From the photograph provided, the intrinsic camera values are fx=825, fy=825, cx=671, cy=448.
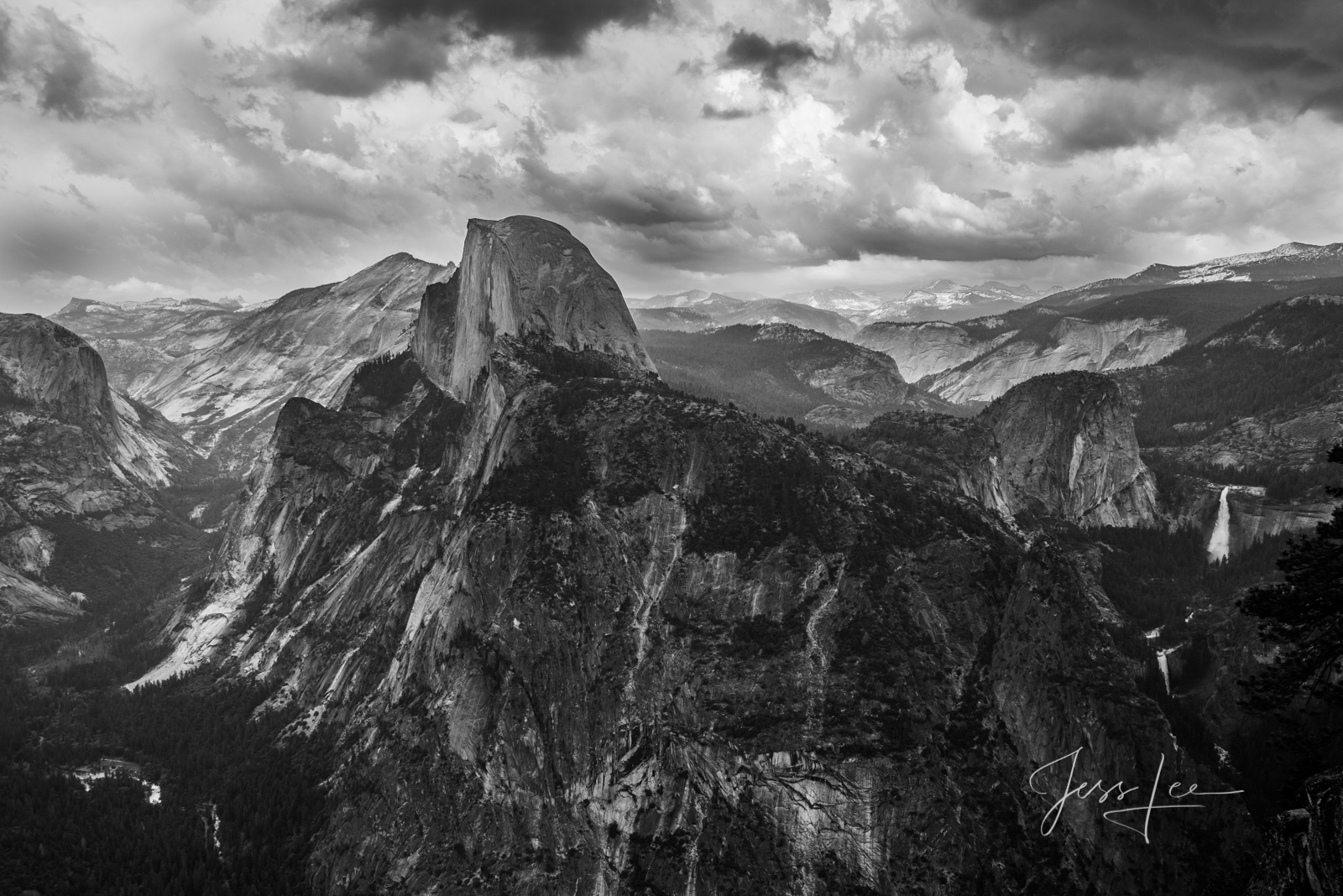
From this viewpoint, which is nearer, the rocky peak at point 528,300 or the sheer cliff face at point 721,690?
the sheer cliff face at point 721,690

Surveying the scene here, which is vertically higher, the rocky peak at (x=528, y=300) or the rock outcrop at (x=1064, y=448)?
the rocky peak at (x=528, y=300)

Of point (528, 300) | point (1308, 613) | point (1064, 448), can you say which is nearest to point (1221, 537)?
point (1064, 448)

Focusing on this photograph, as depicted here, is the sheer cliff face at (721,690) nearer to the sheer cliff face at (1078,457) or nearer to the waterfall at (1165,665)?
the waterfall at (1165,665)

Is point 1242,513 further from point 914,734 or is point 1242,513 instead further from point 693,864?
point 693,864

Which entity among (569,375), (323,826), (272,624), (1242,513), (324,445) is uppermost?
(569,375)

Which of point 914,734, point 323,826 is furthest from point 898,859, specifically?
point 323,826
